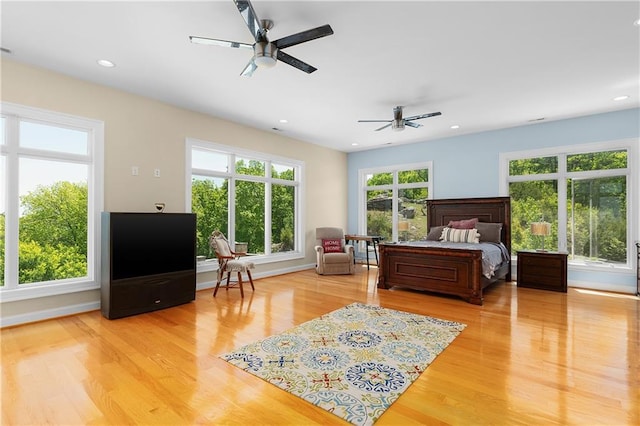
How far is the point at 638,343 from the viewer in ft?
9.37

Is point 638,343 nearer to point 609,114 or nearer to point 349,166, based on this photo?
point 609,114

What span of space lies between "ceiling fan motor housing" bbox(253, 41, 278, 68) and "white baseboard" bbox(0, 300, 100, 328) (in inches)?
141

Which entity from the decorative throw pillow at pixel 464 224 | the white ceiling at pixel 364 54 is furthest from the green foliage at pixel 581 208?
the white ceiling at pixel 364 54

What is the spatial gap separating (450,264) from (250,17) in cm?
386

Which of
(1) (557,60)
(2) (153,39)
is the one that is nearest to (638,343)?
(1) (557,60)

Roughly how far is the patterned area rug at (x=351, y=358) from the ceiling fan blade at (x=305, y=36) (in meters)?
2.53

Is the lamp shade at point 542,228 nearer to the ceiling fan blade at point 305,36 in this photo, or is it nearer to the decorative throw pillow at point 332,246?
the decorative throw pillow at point 332,246

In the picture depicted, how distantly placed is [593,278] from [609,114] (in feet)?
8.58

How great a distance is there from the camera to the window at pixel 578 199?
191 inches

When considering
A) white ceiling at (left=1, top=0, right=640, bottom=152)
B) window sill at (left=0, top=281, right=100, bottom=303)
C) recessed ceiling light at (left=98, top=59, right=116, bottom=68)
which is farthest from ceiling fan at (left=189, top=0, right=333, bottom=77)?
window sill at (left=0, top=281, right=100, bottom=303)

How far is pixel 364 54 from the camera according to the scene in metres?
3.13

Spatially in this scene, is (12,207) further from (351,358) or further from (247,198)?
(351,358)

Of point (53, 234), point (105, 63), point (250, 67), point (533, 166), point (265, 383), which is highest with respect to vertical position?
point (105, 63)

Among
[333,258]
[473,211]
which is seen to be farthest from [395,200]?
[333,258]
